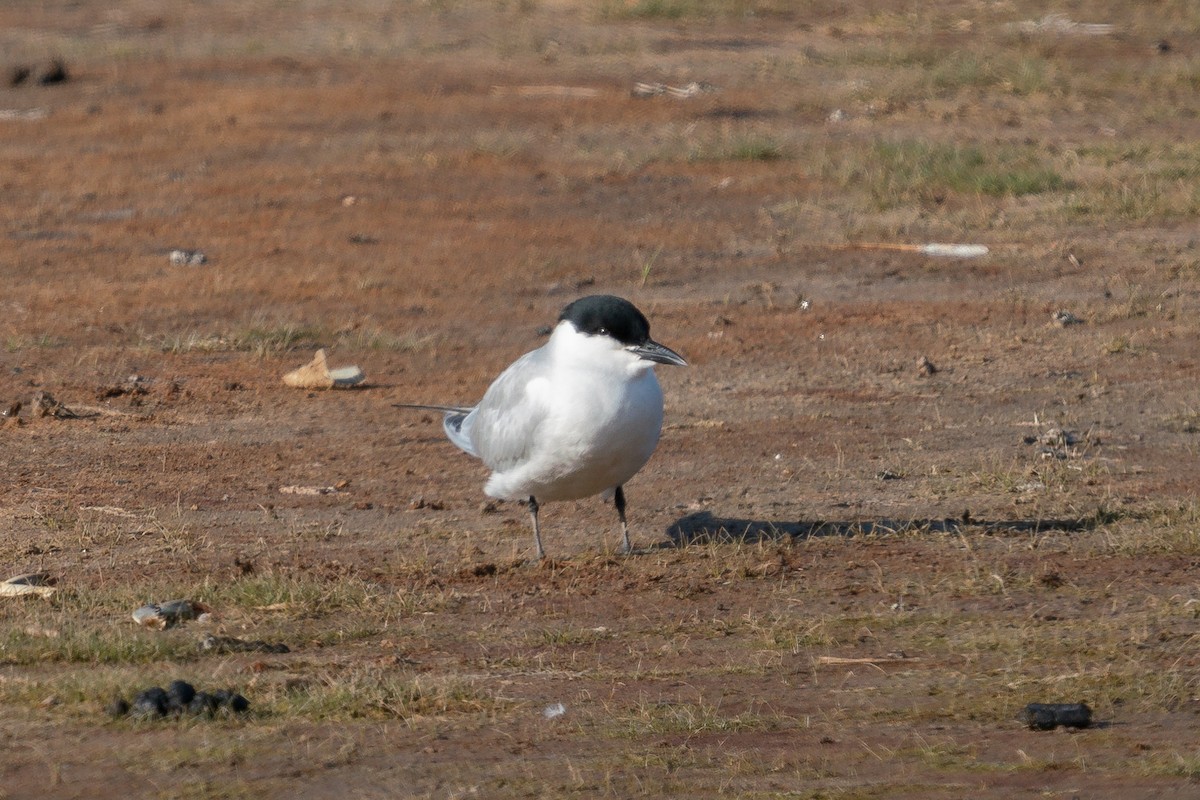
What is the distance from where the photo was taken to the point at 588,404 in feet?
20.5

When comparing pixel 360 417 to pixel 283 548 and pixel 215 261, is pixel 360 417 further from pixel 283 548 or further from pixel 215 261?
pixel 215 261

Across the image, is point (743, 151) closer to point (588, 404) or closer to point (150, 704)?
point (588, 404)

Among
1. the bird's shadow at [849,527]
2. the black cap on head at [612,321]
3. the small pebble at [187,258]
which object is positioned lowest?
the small pebble at [187,258]

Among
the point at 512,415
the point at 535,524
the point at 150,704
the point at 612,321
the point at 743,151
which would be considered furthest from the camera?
the point at 743,151

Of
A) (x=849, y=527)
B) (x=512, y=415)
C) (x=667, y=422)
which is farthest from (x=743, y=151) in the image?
(x=512, y=415)

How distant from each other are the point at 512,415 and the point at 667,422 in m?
2.36

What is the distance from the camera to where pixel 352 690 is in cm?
509

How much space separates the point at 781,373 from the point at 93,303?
4511mm

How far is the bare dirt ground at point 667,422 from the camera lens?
4941 mm

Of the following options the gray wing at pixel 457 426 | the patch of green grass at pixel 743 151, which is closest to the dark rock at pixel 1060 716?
the gray wing at pixel 457 426

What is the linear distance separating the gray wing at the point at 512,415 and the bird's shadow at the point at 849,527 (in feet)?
2.46

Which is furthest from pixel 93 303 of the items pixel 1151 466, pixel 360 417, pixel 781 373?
pixel 1151 466

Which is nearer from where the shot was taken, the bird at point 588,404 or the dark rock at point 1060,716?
the dark rock at point 1060,716

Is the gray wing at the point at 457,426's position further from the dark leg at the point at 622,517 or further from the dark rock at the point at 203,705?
the dark rock at the point at 203,705
